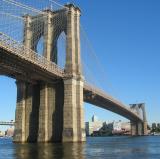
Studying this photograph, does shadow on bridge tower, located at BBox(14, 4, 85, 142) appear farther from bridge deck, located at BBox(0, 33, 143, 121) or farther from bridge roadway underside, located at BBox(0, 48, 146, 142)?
bridge deck, located at BBox(0, 33, 143, 121)

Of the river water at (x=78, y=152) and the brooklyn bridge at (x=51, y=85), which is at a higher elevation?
the brooklyn bridge at (x=51, y=85)

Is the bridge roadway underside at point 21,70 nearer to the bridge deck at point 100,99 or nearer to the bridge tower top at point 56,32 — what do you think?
the bridge tower top at point 56,32

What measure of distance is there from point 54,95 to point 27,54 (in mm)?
12763

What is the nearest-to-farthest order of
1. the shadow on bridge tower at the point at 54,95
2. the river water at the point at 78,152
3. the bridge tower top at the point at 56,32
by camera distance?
the river water at the point at 78,152, the shadow on bridge tower at the point at 54,95, the bridge tower top at the point at 56,32

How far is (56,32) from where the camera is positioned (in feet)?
213

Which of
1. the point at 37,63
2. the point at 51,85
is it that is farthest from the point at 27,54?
the point at 51,85

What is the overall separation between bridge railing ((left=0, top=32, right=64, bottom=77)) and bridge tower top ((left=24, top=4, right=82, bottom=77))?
2543 millimetres

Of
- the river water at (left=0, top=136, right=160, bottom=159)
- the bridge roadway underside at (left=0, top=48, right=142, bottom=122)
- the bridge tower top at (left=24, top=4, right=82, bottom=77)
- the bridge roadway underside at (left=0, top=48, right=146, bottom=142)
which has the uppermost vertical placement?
the bridge tower top at (left=24, top=4, right=82, bottom=77)

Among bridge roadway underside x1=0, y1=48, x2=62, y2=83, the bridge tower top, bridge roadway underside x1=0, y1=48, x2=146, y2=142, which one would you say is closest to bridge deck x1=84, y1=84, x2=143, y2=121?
bridge roadway underside x1=0, y1=48, x2=146, y2=142

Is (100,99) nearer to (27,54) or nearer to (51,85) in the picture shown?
(51,85)

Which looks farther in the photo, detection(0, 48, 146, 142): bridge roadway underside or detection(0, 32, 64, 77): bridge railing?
detection(0, 48, 146, 142): bridge roadway underside

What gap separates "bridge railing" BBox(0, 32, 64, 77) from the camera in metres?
43.5

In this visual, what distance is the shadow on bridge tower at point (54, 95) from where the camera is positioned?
5900 centimetres

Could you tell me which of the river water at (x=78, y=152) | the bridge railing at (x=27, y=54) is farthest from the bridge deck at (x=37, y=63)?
the river water at (x=78, y=152)
